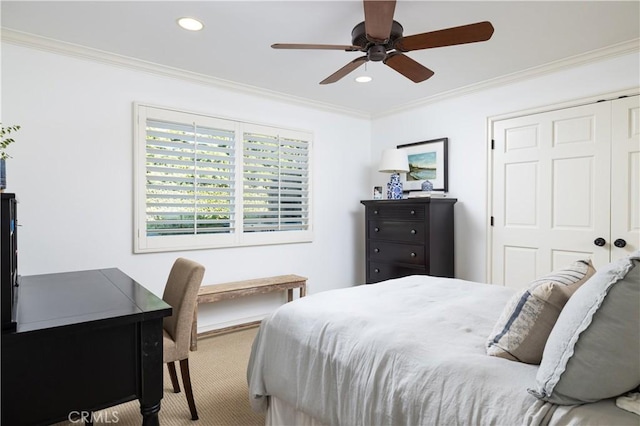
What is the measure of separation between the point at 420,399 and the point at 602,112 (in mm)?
2998

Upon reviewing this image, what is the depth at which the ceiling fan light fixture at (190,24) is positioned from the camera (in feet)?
8.09

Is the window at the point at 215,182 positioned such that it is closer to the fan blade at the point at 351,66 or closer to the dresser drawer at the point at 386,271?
the dresser drawer at the point at 386,271

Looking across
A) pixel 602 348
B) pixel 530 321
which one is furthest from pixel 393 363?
pixel 602 348

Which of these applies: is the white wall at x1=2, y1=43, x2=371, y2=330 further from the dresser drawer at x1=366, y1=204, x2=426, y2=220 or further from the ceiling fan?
the ceiling fan

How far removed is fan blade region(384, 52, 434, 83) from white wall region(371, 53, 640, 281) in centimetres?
144

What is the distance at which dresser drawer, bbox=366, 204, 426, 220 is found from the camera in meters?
3.77

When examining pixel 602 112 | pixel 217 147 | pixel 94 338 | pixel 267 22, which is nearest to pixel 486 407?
pixel 94 338

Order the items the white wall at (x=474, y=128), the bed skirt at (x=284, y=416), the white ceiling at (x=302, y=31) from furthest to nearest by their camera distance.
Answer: the white wall at (x=474, y=128) → the white ceiling at (x=302, y=31) → the bed skirt at (x=284, y=416)

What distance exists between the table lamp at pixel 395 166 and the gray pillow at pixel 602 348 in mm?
3192

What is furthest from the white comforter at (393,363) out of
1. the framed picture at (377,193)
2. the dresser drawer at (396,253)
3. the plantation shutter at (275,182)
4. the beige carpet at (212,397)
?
the framed picture at (377,193)

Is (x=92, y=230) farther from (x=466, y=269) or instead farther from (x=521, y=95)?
(x=521, y=95)

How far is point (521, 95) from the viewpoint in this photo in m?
3.49

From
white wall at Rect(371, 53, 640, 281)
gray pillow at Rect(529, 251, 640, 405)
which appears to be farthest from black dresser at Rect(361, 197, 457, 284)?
gray pillow at Rect(529, 251, 640, 405)

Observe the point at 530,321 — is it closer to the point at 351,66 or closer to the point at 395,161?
the point at 351,66
